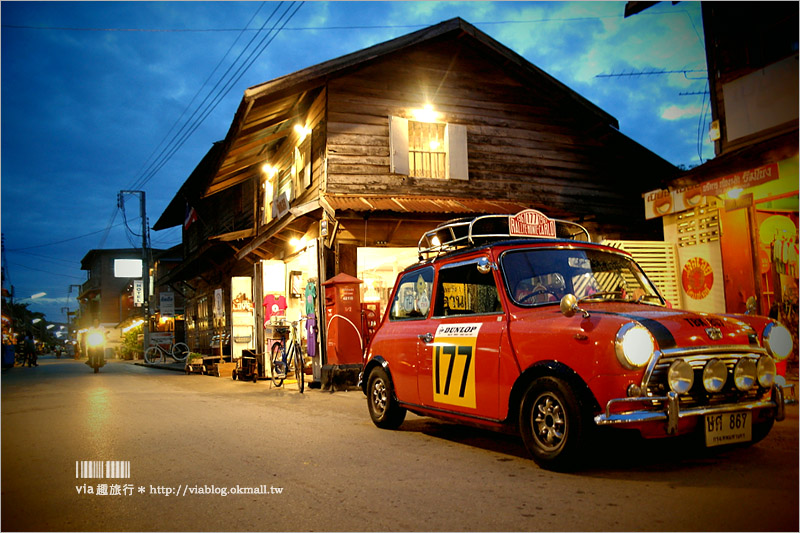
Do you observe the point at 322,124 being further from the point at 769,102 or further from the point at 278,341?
the point at 769,102

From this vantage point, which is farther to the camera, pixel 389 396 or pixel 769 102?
pixel 769 102

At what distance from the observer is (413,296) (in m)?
6.73

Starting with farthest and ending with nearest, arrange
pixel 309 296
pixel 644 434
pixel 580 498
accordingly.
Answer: pixel 309 296, pixel 644 434, pixel 580 498

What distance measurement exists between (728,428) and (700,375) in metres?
0.43

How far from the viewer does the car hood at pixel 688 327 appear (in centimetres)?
420

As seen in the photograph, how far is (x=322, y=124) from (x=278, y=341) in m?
5.46

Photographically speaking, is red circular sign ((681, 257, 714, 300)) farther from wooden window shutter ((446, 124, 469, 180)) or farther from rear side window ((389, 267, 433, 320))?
rear side window ((389, 267, 433, 320))

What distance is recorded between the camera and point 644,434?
410 cm

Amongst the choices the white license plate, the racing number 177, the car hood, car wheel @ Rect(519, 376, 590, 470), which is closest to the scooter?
the racing number 177

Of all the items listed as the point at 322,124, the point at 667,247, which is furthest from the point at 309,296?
the point at 667,247

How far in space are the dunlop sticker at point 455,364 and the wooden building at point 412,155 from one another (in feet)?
21.1

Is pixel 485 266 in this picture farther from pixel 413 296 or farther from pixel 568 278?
pixel 413 296

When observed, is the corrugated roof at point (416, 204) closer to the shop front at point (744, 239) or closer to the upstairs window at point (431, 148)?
the upstairs window at point (431, 148)

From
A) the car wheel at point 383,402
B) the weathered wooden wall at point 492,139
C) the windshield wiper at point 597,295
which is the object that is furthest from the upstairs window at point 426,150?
the windshield wiper at point 597,295
